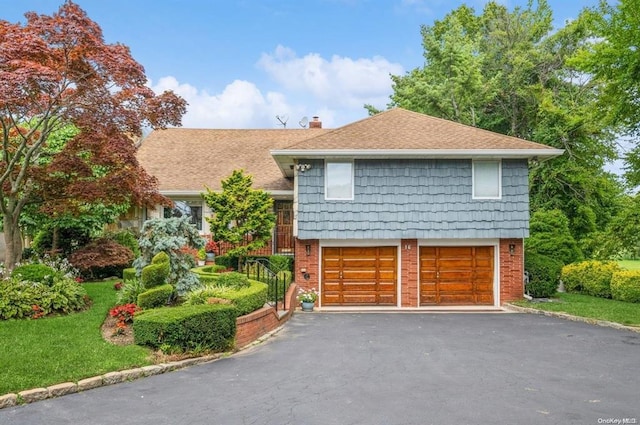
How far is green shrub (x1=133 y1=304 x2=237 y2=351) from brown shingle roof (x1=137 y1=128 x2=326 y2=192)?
9408mm

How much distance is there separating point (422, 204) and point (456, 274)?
2590mm

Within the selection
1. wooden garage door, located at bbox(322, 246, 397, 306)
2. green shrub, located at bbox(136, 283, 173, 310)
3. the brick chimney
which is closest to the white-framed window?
wooden garage door, located at bbox(322, 246, 397, 306)

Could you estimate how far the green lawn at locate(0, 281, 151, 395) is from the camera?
249 inches

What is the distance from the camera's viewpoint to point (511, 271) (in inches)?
592

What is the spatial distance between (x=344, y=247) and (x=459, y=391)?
29.5 ft

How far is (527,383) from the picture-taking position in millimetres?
6699

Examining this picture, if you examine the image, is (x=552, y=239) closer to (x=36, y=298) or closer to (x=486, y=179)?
(x=486, y=179)

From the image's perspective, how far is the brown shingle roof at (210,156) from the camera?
18.0 metres

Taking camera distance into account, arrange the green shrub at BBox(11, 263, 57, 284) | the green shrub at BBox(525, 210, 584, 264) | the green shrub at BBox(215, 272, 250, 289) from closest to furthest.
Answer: the green shrub at BBox(11, 263, 57, 284) < the green shrub at BBox(215, 272, 250, 289) < the green shrub at BBox(525, 210, 584, 264)

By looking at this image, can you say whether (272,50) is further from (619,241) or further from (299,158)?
(619,241)

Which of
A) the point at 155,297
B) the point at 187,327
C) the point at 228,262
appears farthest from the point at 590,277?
the point at 155,297

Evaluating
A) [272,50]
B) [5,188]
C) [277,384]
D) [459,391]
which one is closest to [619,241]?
[459,391]

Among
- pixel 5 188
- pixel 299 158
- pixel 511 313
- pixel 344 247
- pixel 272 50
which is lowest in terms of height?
pixel 511 313

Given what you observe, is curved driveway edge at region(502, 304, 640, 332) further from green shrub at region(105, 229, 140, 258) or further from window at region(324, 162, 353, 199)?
green shrub at region(105, 229, 140, 258)
